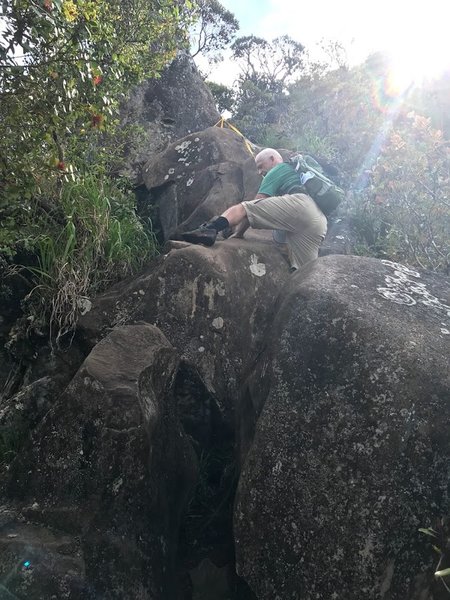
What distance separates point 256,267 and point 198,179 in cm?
274

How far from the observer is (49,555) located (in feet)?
9.85

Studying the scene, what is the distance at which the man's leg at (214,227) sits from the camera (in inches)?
219

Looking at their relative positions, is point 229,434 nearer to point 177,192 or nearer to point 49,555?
point 49,555

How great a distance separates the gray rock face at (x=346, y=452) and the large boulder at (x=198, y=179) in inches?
153

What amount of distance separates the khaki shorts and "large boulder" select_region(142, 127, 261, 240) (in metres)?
1.41

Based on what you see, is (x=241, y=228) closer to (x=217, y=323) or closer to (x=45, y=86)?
(x=217, y=323)

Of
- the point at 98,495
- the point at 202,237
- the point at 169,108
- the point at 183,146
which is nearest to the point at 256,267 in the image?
the point at 202,237

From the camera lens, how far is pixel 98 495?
331 centimetres

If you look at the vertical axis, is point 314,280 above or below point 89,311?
above

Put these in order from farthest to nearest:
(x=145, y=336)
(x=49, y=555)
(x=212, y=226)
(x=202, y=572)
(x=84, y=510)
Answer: (x=212, y=226)
(x=145, y=336)
(x=202, y=572)
(x=84, y=510)
(x=49, y=555)

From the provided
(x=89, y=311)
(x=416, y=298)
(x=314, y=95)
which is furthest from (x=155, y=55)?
(x=314, y=95)

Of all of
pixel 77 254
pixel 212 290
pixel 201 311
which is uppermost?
pixel 77 254

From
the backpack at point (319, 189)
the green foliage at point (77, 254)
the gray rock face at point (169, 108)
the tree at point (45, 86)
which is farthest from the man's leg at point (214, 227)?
the gray rock face at point (169, 108)

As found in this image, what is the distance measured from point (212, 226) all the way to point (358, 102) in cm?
→ 827
